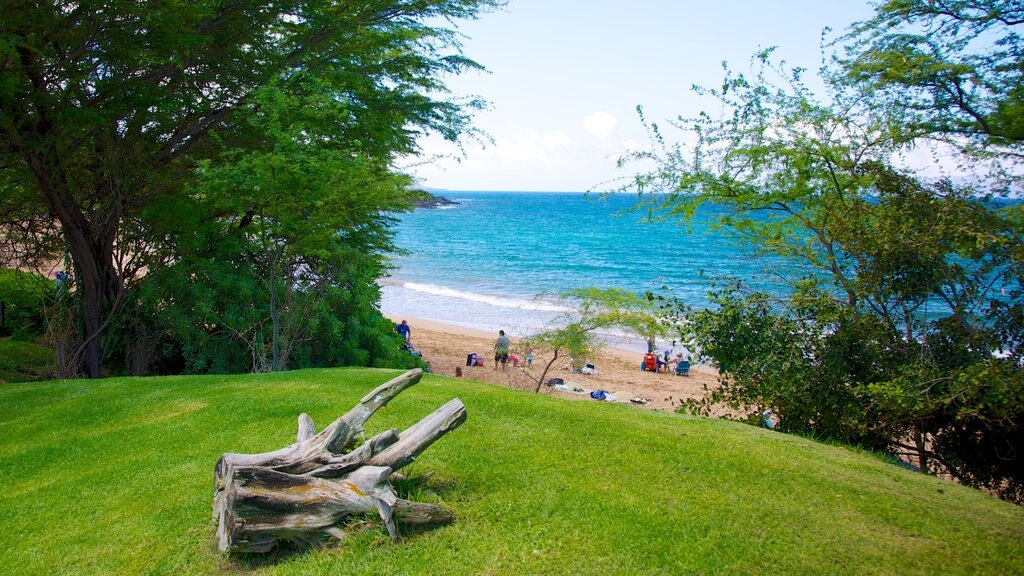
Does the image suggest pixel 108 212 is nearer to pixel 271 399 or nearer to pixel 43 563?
pixel 271 399

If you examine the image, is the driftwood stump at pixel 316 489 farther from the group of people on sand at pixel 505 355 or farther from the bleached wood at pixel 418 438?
the group of people on sand at pixel 505 355

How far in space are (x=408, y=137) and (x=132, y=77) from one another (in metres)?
7.03

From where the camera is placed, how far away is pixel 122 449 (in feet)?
22.6

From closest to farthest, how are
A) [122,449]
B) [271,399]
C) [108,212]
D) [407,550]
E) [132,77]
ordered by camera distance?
[407,550]
[122,449]
[271,399]
[132,77]
[108,212]

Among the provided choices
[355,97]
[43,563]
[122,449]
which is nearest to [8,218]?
[355,97]

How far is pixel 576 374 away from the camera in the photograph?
21.4 metres

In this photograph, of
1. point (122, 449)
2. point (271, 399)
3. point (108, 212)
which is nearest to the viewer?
point (122, 449)

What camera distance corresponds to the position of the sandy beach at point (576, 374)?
1844 centimetres

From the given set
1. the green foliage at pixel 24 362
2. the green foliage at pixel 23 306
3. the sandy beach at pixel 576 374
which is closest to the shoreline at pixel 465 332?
the sandy beach at pixel 576 374

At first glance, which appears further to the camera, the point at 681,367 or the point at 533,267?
the point at 533,267

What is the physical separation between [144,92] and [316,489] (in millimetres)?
10376

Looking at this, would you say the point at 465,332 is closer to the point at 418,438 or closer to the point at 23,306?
the point at 23,306

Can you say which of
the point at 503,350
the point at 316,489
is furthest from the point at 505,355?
the point at 316,489

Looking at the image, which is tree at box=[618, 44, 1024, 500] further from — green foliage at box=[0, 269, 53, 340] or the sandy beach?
green foliage at box=[0, 269, 53, 340]
